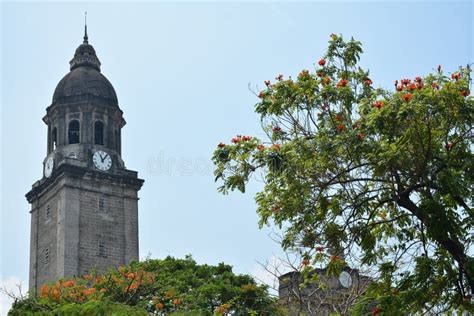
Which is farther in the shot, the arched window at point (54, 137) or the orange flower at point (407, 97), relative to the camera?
the arched window at point (54, 137)

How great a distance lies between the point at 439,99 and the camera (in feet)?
47.5

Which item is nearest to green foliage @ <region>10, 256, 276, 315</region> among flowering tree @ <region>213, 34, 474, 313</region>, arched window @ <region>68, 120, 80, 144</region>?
flowering tree @ <region>213, 34, 474, 313</region>

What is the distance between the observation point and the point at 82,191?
47312 millimetres

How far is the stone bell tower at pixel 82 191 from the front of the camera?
4612cm

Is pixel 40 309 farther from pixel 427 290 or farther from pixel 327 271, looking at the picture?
pixel 427 290

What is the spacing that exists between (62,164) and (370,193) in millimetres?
32579

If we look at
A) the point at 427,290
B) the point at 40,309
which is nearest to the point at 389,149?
the point at 427,290

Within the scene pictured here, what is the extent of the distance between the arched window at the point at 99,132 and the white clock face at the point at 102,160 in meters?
1.01

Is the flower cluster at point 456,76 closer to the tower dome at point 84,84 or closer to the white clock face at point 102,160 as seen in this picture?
the white clock face at point 102,160

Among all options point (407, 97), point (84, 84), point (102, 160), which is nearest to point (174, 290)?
point (407, 97)

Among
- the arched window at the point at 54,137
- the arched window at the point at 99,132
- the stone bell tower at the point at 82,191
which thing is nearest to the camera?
the stone bell tower at the point at 82,191

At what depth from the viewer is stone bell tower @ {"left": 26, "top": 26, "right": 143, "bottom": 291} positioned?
4612 cm

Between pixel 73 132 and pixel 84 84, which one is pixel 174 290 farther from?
pixel 84 84

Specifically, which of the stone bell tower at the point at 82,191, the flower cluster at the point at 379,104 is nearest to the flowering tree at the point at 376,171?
the flower cluster at the point at 379,104
